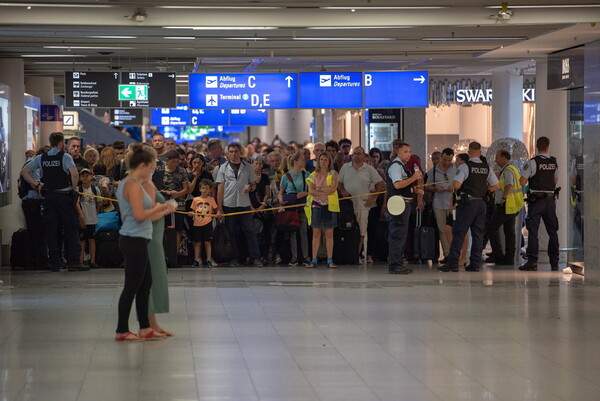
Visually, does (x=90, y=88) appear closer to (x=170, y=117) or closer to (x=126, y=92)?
(x=126, y=92)

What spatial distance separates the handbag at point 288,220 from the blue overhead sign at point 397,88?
375 centimetres

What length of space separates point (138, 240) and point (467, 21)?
592cm

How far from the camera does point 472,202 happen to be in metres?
13.7

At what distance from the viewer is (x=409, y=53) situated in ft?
55.1

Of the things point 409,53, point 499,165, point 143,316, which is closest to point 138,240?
point 143,316

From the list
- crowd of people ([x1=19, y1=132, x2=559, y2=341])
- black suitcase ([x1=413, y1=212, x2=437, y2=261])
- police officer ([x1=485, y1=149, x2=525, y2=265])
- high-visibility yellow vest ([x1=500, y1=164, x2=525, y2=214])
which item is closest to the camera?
crowd of people ([x1=19, y1=132, x2=559, y2=341])

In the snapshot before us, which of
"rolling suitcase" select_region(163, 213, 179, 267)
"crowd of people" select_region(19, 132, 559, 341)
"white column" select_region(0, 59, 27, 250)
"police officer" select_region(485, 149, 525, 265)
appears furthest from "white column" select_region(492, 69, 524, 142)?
"white column" select_region(0, 59, 27, 250)

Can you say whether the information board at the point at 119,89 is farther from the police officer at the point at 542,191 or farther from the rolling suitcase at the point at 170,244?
the police officer at the point at 542,191

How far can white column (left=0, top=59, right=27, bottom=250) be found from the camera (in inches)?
626

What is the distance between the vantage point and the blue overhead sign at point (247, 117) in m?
28.7

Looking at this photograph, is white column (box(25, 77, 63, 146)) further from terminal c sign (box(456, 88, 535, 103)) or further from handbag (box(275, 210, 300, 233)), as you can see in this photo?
handbag (box(275, 210, 300, 233))

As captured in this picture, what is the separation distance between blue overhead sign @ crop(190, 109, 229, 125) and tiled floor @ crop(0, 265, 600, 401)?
15.1 meters

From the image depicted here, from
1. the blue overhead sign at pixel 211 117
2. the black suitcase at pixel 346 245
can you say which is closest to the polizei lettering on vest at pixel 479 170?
the black suitcase at pixel 346 245

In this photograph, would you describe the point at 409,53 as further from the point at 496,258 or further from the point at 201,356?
the point at 201,356
